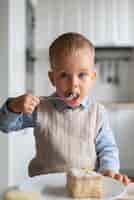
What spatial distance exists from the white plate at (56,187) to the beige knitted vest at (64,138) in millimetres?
147

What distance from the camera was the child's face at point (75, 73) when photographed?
0.86 m

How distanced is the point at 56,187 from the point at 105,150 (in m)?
0.24

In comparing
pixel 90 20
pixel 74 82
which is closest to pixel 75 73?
pixel 74 82

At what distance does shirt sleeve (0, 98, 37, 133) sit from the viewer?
2.93ft

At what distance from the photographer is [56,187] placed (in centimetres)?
77

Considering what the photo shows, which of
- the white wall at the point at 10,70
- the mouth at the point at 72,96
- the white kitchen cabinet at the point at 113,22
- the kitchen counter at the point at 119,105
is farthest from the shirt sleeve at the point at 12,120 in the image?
the white kitchen cabinet at the point at 113,22

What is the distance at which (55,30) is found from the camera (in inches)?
155

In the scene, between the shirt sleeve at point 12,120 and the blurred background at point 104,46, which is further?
the blurred background at point 104,46

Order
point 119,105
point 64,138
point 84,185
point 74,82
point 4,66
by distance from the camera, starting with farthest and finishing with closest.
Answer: point 119,105 → point 4,66 → point 64,138 → point 74,82 → point 84,185

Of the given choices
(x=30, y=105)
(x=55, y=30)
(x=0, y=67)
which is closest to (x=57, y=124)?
(x=30, y=105)

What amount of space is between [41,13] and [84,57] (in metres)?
3.18

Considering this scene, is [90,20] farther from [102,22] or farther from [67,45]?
[67,45]

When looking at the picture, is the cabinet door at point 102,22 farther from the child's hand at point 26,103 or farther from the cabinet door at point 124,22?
the child's hand at point 26,103

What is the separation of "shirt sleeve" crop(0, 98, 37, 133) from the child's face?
0.43ft
